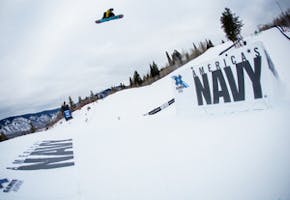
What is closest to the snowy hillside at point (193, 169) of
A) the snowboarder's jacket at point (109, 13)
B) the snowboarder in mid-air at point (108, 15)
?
the snowboarder in mid-air at point (108, 15)

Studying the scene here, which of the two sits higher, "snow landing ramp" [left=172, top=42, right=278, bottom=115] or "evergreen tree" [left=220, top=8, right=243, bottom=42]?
"evergreen tree" [left=220, top=8, right=243, bottom=42]

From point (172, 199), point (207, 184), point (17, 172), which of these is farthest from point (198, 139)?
point (17, 172)

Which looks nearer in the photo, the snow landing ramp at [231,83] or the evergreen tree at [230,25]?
the snow landing ramp at [231,83]

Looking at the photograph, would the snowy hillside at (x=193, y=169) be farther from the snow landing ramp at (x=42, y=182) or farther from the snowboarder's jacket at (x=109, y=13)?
the snowboarder's jacket at (x=109, y=13)

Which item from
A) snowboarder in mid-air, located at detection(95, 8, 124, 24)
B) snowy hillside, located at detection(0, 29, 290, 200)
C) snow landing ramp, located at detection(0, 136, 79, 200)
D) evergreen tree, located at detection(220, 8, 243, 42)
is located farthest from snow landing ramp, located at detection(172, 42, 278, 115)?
evergreen tree, located at detection(220, 8, 243, 42)

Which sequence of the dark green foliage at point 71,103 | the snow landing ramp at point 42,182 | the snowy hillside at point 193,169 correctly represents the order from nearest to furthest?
the snowy hillside at point 193,169, the snow landing ramp at point 42,182, the dark green foliage at point 71,103

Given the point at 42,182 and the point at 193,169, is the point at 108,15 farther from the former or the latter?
the point at 193,169

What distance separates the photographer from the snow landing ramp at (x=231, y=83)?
4.52 meters

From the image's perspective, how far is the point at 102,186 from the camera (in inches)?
114

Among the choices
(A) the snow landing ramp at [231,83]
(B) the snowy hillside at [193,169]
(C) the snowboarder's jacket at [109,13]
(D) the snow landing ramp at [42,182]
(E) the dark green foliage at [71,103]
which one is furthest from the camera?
(E) the dark green foliage at [71,103]

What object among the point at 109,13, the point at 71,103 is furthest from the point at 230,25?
the point at 71,103

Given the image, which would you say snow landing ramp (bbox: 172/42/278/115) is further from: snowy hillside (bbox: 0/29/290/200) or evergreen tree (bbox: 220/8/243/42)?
evergreen tree (bbox: 220/8/243/42)

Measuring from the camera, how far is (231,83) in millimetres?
5328

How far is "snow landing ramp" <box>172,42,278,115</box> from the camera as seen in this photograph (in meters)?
4.52
